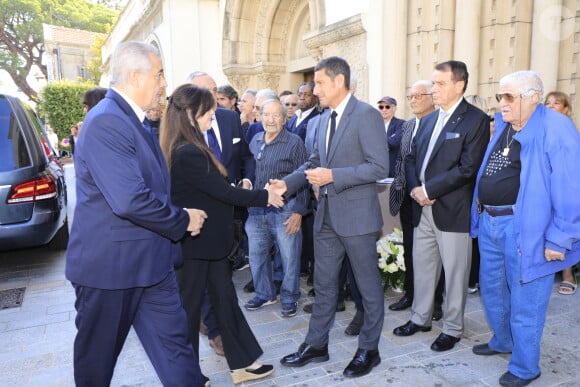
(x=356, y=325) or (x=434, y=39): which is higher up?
(x=434, y=39)

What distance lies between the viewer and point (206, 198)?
2771 mm

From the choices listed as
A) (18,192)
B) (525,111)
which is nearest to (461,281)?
(525,111)

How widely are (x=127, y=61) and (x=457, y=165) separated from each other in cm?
239

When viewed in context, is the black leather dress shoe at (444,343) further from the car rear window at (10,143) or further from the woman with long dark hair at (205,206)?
the car rear window at (10,143)

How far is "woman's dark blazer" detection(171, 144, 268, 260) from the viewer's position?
8.62 feet

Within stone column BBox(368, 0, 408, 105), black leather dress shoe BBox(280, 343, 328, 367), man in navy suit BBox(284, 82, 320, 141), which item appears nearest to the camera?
black leather dress shoe BBox(280, 343, 328, 367)

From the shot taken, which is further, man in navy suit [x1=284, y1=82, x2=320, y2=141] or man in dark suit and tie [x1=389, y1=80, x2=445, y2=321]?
man in navy suit [x1=284, y1=82, x2=320, y2=141]

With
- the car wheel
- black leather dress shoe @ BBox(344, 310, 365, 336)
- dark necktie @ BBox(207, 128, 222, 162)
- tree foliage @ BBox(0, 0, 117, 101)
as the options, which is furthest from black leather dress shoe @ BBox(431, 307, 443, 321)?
tree foliage @ BBox(0, 0, 117, 101)

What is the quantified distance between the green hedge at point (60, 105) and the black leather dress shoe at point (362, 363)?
27.0 m

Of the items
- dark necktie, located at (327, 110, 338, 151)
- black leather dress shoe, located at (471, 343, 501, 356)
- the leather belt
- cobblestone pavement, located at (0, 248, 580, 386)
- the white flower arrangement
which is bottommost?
cobblestone pavement, located at (0, 248, 580, 386)

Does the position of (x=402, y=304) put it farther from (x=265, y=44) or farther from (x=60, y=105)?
(x=60, y=105)

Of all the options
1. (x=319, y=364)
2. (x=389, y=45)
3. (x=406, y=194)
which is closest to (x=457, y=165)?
(x=406, y=194)

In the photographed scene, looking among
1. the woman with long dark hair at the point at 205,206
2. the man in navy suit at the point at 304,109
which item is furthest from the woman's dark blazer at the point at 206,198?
the man in navy suit at the point at 304,109

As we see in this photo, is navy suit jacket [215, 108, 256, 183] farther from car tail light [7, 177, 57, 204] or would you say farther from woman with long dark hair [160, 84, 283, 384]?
car tail light [7, 177, 57, 204]
